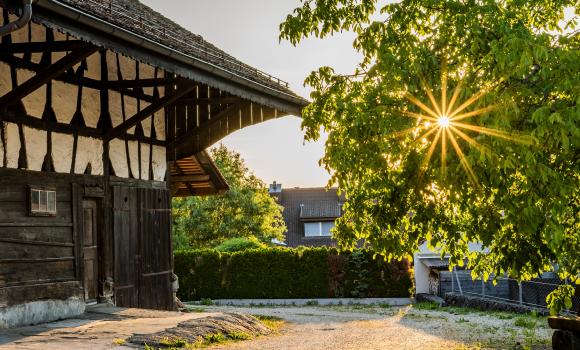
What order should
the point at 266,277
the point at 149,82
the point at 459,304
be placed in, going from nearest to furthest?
the point at 149,82
the point at 459,304
the point at 266,277

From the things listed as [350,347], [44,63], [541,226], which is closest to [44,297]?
[44,63]

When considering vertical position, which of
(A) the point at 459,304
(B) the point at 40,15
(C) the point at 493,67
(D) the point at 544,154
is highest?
(B) the point at 40,15

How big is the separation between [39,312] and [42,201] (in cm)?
167

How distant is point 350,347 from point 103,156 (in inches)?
211

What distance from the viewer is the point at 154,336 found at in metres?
10.1

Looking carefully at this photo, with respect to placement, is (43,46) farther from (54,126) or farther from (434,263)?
(434,263)

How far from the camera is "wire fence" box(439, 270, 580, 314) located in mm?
18319

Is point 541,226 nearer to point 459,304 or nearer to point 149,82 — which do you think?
point 149,82

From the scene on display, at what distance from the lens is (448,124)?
6.35 meters

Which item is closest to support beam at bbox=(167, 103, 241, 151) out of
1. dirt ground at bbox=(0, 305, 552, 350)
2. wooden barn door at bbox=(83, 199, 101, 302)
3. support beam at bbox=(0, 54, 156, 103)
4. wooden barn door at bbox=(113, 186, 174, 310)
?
wooden barn door at bbox=(113, 186, 174, 310)

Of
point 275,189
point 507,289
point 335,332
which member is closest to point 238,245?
point 507,289

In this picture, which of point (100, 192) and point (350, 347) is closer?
point (350, 347)

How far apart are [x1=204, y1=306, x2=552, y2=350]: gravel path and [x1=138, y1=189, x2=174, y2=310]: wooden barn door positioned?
255cm

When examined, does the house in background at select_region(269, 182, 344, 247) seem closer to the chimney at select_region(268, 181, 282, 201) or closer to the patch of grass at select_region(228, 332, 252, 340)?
the chimney at select_region(268, 181, 282, 201)
